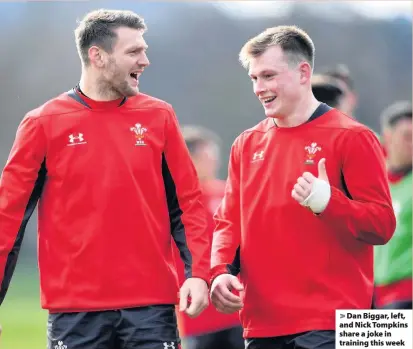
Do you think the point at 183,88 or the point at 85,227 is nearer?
the point at 85,227

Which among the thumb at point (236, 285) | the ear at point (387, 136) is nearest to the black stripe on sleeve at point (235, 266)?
the thumb at point (236, 285)

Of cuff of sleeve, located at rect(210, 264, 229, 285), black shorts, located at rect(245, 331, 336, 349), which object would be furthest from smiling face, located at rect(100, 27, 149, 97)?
black shorts, located at rect(245, 331, 336, 349)

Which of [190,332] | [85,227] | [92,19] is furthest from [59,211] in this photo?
[190,332]

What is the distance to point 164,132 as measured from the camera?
14.5 ft

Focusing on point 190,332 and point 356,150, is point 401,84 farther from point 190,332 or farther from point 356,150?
point 356,150

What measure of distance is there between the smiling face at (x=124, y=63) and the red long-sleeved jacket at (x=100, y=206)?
8 cm

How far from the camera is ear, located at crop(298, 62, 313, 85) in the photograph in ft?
14.8

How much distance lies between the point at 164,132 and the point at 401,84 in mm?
12536

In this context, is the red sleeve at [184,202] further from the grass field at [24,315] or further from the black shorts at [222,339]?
the grass field at [24,315]

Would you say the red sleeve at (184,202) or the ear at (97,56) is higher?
the ear at (97,56)

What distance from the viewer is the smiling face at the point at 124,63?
4.40 meters

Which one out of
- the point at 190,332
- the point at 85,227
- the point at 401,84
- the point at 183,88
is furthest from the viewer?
the point at 183,88
